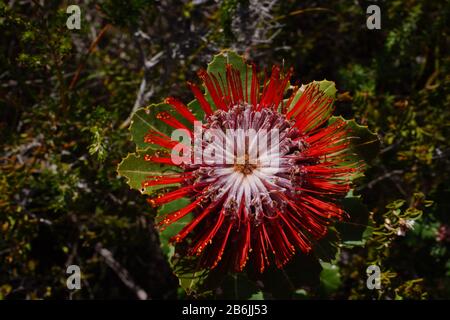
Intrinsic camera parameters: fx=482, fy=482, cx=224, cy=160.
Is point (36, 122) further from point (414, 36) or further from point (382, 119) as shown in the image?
point (414, 36)

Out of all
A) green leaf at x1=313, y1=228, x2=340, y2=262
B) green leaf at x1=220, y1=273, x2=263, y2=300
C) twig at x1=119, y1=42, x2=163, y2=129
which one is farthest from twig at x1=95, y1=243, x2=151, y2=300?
green leaf at x1=313, y1=228, x2=340, y2=262

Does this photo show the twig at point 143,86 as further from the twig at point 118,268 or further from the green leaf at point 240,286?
the green leaf at point 240,286

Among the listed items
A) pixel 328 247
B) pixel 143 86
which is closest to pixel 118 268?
pixel 143 86

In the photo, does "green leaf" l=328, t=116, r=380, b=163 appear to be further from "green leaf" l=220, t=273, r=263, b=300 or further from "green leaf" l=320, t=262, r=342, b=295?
"green leaf" l=320, t=262, r=342, b=295

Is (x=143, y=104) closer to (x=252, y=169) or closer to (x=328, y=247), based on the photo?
(x=252, y=169)

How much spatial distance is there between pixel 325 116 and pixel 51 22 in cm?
149

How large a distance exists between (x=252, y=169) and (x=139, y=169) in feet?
1.54

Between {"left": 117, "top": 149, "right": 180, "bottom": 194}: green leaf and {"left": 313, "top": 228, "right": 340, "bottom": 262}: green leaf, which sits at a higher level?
{"left": 117, "top": 149, "right": 180, "bottom": 194}: green leaf

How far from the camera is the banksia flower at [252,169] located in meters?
Result: 1.73

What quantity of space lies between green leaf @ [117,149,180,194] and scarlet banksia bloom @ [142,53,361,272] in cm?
3

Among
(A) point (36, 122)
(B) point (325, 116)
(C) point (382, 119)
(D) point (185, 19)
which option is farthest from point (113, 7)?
(C) point (382, 119)

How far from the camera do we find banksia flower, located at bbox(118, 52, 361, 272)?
5.66 feet

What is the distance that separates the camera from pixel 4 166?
2605 millimetres

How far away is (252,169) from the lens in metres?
1.75
